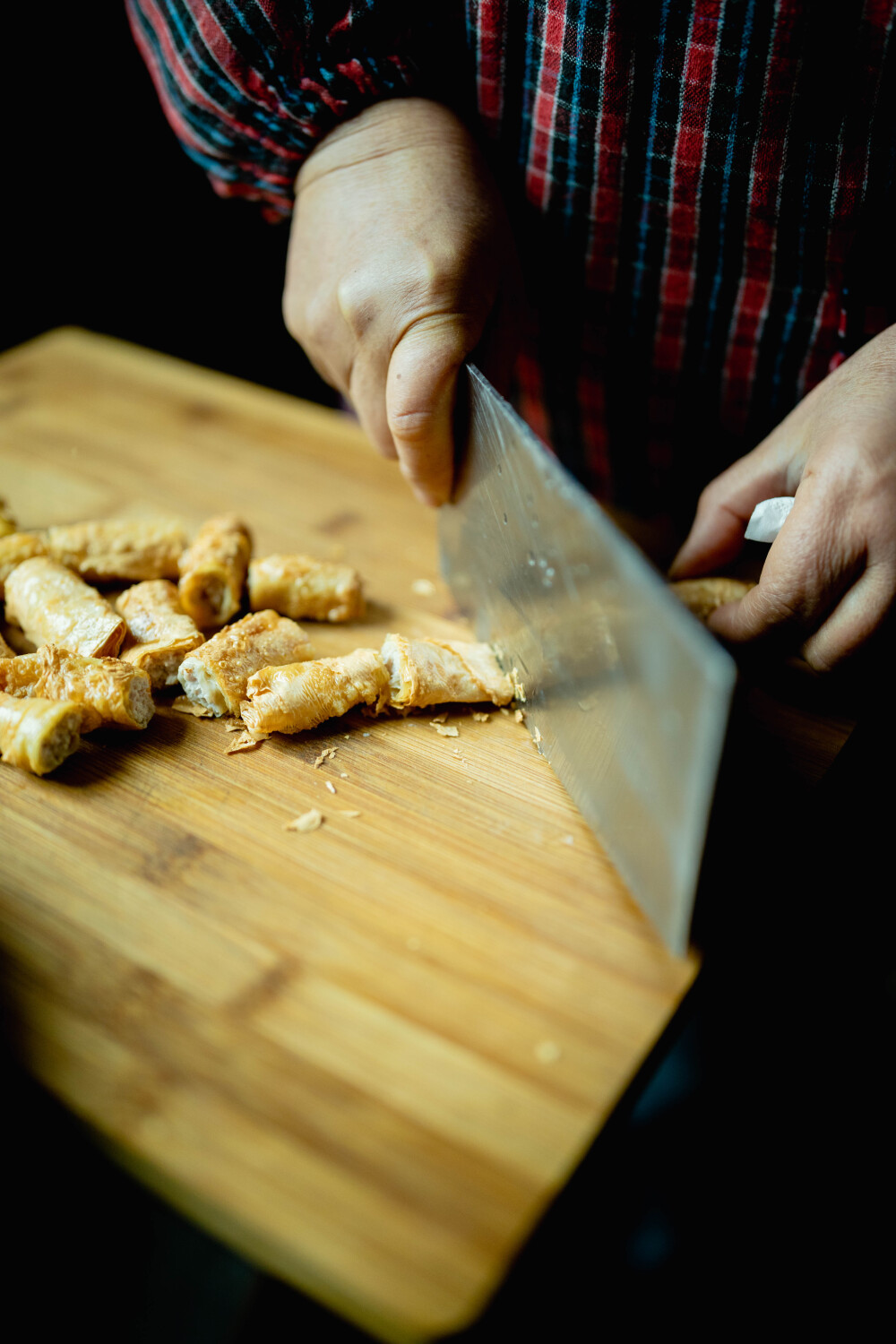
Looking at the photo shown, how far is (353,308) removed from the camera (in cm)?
129

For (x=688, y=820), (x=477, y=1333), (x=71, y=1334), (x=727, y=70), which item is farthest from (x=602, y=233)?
(x=71, y=1334)

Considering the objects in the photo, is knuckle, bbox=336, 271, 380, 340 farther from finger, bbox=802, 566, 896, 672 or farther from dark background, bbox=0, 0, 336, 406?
dark background, bbox=0, 0, 336, 406

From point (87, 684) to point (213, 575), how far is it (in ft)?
0.91

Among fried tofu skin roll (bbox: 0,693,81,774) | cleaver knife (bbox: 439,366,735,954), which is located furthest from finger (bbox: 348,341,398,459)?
fried tofu skin roll (bbox: 0,693,81,774)

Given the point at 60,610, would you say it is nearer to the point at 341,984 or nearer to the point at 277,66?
the point at 341,984

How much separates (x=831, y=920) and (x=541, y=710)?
0.72m

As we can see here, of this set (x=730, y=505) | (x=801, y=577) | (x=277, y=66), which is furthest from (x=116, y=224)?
(x=801, y=577)

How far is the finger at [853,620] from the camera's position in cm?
111

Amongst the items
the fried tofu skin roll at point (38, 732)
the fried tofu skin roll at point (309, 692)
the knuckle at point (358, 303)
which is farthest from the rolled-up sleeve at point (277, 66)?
Answer: the fried tofu skin roll at point (38, 732)

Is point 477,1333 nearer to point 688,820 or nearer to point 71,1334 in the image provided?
point 688,820

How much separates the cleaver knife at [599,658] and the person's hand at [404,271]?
2.6 inches

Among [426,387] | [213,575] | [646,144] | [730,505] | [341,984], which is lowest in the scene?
[341,984]

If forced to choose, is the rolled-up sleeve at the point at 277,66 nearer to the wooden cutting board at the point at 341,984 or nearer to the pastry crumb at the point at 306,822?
the wooden cutting board at the point at 341,984

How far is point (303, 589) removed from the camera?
1418mm
